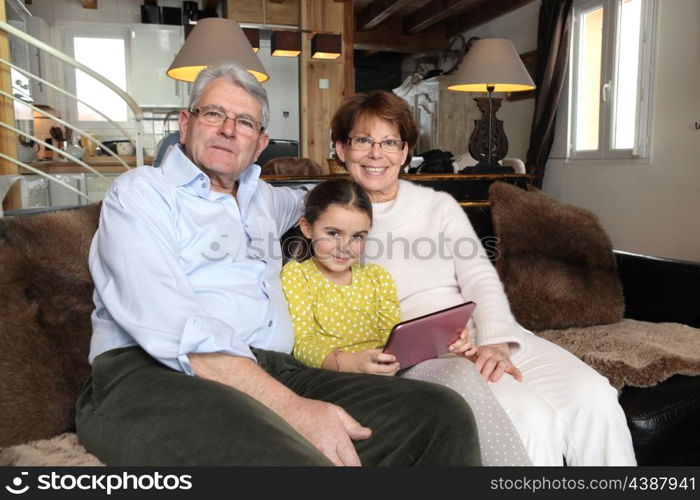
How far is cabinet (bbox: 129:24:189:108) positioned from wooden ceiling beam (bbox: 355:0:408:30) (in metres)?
2.43

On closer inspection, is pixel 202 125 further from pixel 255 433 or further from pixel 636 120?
pixel 636 120

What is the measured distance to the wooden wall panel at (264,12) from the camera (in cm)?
666

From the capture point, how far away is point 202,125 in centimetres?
142

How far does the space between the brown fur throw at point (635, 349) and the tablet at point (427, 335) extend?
548 millimetres

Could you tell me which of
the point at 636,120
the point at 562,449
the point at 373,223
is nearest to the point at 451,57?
the point at 636,120

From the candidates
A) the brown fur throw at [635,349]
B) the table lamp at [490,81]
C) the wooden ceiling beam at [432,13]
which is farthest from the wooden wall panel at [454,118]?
the brown fur throw at [635,349]

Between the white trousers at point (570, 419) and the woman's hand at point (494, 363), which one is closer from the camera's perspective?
the white trousers at point (570, 419)

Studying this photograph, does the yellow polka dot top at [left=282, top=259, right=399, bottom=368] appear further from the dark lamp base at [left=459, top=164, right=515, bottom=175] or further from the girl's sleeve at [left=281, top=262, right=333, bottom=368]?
the dark lamp base at [left=459, top=164, right=515, bottom=175]

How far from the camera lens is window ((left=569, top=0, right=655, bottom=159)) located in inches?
180

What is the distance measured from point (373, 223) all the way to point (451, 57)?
7.34 meters

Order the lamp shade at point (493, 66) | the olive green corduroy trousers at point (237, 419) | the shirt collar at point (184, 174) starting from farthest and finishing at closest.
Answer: the lamp shade at point (493, 66) → the shirt collar at point (184, 174) → the olive green corduroy trousers at point (237, 419)

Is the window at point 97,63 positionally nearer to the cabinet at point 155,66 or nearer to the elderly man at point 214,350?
the cabinet at point 155,66

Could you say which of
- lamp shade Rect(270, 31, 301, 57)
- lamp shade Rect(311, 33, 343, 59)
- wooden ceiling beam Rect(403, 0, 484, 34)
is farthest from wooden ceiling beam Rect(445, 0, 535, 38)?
lamp shade Rect(270, 31, 301, 57)

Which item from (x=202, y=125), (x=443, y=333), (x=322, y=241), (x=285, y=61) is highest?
(x=285, y=61)
